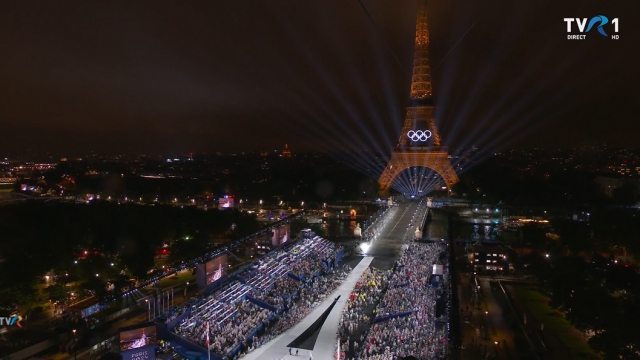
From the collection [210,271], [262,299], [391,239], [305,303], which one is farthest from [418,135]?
[262,299]

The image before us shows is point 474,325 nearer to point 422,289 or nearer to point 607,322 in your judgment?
point 422,289

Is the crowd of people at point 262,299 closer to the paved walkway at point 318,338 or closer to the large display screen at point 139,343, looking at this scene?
the paved walkway at point 318,338

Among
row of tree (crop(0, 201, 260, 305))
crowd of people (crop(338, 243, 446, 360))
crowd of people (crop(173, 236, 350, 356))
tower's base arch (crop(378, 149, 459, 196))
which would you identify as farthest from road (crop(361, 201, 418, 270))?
tower's base arch (crop(378, 149, 459, 196))

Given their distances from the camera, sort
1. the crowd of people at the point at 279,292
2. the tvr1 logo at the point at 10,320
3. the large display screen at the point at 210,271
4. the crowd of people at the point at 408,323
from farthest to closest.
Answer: the large display screen at the point at 210,271 → the crowd of people at the point at 279,292 → the tvr1 logo at the point at 10,320 → the crowd of people at the point at 408,323

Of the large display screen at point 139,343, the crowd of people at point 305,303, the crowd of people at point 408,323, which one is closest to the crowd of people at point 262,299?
the crowd of people at point 305,303

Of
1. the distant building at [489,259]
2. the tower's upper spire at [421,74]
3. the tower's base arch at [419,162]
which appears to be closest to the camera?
the distant building at [489,259]

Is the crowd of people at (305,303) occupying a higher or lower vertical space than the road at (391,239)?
lower
